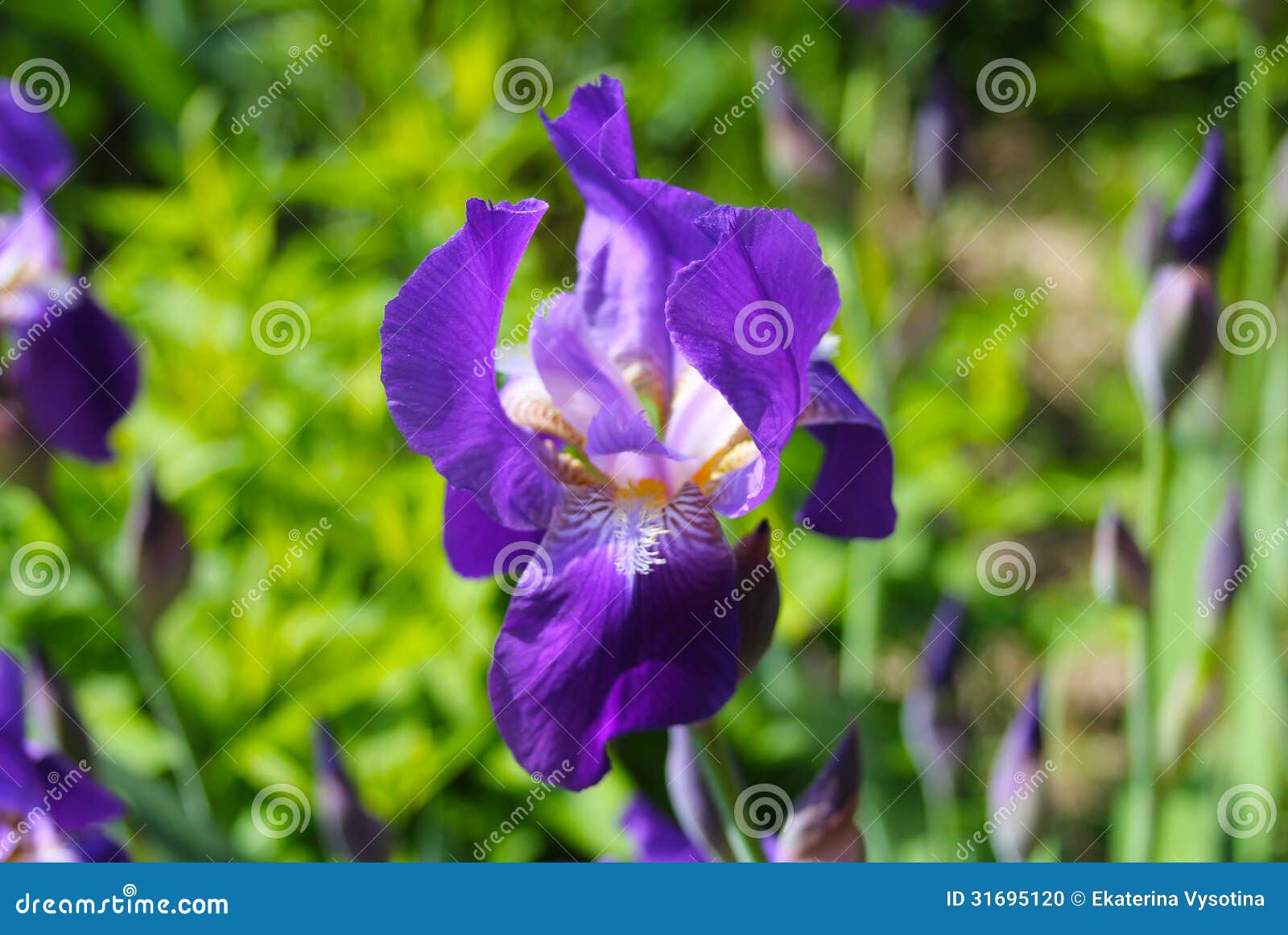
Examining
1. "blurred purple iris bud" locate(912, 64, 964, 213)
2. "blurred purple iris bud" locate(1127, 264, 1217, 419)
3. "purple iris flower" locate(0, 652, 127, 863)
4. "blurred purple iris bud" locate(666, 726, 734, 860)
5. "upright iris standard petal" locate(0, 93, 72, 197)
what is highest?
"blurred purple iris bud" locate(912, 64, 964, 213)

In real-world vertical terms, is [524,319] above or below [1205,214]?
below

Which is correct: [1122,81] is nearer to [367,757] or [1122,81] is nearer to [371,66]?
[371,66]

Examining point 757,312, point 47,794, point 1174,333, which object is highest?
point 1174,333

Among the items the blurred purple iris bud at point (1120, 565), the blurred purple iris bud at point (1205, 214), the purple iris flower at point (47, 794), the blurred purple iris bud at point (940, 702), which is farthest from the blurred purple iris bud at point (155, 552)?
the blurred purple iris bud at point (1205, 214)

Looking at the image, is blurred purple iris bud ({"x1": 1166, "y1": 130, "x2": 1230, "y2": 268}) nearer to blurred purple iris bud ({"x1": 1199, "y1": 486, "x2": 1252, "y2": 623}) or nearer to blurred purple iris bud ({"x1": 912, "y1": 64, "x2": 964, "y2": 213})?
blurred purple iris bud ({"x1": 1199, "y1": 486, "x2": 1252, "y2": 623})

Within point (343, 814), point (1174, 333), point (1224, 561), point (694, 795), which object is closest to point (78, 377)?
point (343, 814)

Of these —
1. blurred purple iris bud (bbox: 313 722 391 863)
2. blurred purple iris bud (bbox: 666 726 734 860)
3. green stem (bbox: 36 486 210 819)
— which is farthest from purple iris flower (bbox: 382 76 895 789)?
green stem (bbox: 36 486 210 819)

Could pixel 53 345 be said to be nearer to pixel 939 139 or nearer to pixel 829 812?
pixel 829 812

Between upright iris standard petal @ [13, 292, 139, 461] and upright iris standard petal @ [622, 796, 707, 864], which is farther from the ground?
upright iris standard petal @ [13, 292, 139, 461]
